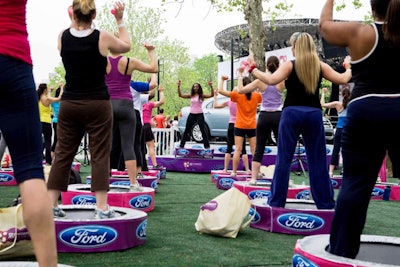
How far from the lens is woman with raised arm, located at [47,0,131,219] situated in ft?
14.0

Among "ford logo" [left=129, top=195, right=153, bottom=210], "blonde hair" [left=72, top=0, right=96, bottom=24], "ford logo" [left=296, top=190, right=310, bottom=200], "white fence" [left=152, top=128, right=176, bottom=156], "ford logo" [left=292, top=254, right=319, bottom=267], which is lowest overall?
"white fence" [left=152, top=128, right=176, bottom=156]

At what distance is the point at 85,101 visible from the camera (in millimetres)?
4391

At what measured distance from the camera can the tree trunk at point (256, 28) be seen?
55.1 feet

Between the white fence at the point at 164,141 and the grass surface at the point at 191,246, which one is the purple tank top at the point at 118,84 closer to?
the grass surface at the point at 191,246

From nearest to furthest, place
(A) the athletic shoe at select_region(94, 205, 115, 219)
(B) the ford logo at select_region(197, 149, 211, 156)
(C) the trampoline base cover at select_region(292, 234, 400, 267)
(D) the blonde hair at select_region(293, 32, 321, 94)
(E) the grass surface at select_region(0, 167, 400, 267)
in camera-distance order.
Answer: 1. (C) the trampoline base cover at select_region(292, 234, 400, 267)
2. (E) the grass surface at select_region(0, 167, 400, 267)
3. (A) the athletic shoe at select_region(94, 205, 115, 219)
4. (D) the blonde hair at select_region(293, 32, 321, 94)
5. (B) the ford logo at select_region(197, 149, 211, 156)

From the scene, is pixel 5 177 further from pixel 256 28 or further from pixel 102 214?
pixel 256 28

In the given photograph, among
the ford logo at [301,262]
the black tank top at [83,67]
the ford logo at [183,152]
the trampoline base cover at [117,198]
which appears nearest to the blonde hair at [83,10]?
the black tank top at [83,67]

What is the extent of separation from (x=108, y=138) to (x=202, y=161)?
353 inches

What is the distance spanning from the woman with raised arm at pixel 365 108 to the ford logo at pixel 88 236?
183 cm

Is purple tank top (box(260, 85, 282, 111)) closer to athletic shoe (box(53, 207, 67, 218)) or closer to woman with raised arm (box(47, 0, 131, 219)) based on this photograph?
woman with raised arm (box(47, 0, 131, 219))

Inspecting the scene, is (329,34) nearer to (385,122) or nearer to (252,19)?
(385,122)

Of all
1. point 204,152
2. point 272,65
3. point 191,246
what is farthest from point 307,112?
point 204,152

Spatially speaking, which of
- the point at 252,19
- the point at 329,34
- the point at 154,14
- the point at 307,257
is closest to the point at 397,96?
the point at 329,34

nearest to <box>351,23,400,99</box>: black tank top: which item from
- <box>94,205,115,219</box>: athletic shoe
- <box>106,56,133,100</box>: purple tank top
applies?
<box>94,205,115,219</box>: athletic shoe
